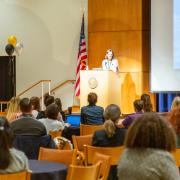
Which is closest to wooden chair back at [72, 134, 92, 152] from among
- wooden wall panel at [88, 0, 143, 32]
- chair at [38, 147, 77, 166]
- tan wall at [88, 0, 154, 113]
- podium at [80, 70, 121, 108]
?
chair at [38, 147, 77, 166]

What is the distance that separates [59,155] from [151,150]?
1875 millimetres

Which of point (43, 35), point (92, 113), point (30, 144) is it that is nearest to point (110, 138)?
point (30, 144)

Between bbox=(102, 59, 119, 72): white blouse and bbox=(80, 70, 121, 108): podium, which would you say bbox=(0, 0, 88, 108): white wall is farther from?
bbox=(80, 70, 121, 108): podium

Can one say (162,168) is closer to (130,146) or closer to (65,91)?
(130,146)

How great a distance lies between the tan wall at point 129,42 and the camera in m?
12.9

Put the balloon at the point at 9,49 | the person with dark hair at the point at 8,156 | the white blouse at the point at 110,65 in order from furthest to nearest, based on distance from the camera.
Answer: the balloon at the point at 9,49
the white blouse at the point at 110,65
the person with dark hair at the point at 8,156

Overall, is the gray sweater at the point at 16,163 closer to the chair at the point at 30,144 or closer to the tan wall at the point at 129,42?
the chair at the point at 30,144

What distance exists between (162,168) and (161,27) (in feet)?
31.9

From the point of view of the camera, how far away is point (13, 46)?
13695 millimetres

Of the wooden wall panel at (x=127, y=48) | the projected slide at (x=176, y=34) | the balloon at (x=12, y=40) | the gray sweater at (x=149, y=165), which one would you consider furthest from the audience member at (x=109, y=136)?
the balloon at (x=12, y=40)

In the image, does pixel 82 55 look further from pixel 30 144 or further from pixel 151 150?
pixel 151 150

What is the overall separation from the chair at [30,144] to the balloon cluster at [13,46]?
27.6ft

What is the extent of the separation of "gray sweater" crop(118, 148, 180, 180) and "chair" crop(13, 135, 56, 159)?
228 centimetres

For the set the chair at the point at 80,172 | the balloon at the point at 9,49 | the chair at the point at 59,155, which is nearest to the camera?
the chair at the point at 80,172
